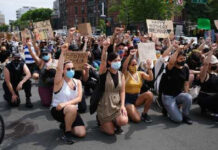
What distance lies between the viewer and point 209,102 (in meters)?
5.27

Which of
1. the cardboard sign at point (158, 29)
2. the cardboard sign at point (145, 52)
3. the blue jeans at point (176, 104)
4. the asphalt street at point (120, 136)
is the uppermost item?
the cardboard sign at point (158, 29)

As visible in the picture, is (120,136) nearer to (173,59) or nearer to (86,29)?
(173,59)

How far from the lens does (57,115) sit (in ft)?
13.7

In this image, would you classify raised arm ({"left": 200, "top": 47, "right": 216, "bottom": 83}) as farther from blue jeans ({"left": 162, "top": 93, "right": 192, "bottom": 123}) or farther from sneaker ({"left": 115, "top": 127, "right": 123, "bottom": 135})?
sneaker ({"left": 115, "top": 127, "right": 123, "bottom": 135})

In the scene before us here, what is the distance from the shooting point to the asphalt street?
4.02 m

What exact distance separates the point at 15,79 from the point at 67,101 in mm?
2671

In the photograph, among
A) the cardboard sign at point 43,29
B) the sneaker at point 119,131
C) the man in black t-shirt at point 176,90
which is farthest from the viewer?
the cardboard sign at point 43,29

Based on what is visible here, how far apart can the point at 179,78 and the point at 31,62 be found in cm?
582

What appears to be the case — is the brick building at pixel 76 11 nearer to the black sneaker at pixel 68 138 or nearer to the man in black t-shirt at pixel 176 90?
the man in black t-shirt at pixel 176 90

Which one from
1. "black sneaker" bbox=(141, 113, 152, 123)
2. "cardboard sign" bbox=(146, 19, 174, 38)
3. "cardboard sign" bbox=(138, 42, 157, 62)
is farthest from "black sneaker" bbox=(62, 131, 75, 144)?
"cardboard sign" bbox=(146, 19, 174, 38)

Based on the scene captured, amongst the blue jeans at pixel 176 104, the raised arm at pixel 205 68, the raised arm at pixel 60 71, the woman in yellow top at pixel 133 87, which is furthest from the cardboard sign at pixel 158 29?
the raised arm at pixel 60 71

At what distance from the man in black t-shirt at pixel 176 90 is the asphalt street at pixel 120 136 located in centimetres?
25

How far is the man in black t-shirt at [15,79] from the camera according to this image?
→ 19.4ft

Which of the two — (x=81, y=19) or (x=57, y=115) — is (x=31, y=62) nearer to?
(x=57, y=115)
